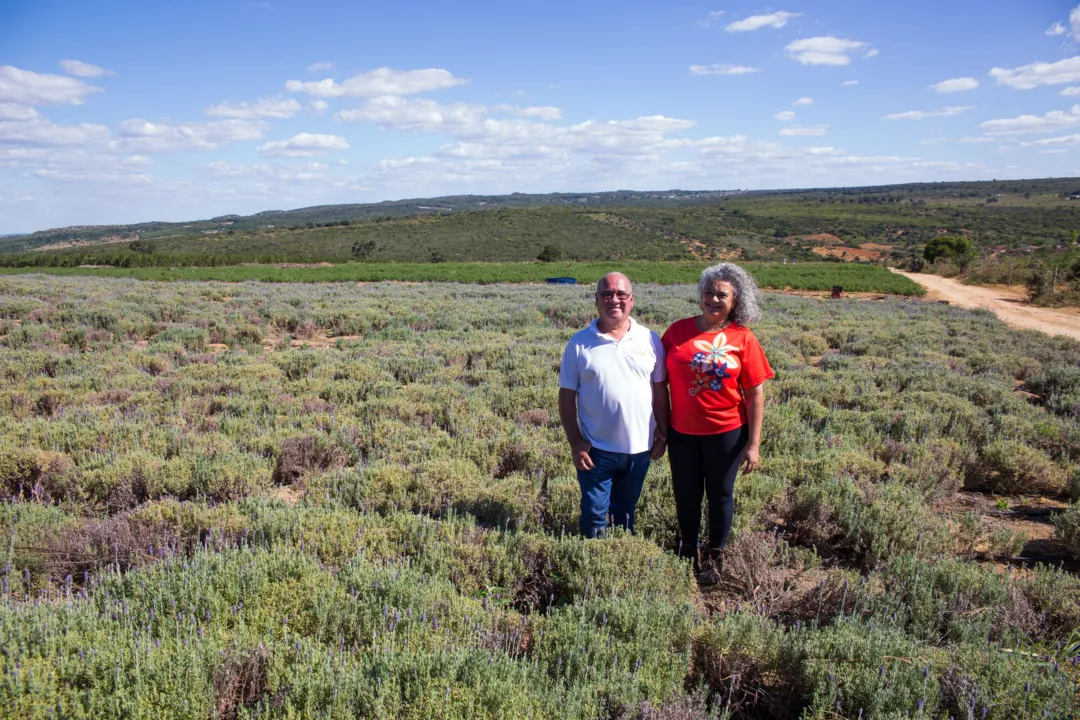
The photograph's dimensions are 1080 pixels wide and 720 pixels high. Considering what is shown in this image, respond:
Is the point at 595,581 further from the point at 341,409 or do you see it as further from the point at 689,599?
the point at 341,409

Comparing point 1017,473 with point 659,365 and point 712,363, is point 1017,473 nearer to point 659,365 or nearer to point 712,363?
point 712,363

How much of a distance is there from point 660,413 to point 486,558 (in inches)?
57.5

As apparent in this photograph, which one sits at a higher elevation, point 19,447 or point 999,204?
point 999,204

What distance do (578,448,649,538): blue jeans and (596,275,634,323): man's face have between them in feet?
2.79

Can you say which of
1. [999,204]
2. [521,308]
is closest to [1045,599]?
[521,308]

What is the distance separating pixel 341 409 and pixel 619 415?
4345mm

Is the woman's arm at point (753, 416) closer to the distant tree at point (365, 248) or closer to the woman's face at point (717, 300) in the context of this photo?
the woman's face at point (717, 300)

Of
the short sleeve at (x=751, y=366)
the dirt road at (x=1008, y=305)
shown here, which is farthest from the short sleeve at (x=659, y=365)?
the dirt road at (x=1008, y=305)

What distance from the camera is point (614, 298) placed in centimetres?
354

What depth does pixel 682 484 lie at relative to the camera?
3920 mm

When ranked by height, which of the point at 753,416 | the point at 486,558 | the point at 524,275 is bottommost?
the point at 486,558

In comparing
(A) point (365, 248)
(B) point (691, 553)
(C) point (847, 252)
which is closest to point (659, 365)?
(B) point (691, 553)

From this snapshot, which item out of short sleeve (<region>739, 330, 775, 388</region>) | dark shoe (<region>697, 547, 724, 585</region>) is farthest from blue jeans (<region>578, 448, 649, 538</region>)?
short sleeve (<region>739, 330, 775, 388</region>)

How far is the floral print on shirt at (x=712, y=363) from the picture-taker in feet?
12.0
